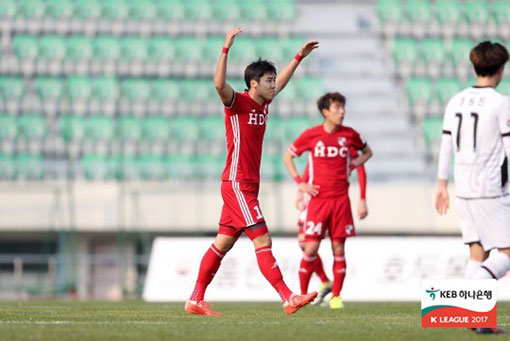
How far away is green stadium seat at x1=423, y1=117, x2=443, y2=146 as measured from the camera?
23.2 metres

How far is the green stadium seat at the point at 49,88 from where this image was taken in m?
23.4

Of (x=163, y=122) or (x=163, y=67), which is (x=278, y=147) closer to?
(x=163, y=122)

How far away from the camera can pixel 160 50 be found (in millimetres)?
24938

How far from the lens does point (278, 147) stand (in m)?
21.6

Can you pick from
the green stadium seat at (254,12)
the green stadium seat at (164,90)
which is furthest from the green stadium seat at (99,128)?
the green stadium seat at (254,12)

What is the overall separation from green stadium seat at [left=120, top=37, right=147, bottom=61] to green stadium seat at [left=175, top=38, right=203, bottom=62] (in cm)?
85

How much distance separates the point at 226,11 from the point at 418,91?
555cm

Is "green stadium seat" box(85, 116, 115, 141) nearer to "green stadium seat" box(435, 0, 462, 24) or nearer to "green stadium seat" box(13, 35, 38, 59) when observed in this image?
"green stadium seat" box(13, 35, 38, 59)

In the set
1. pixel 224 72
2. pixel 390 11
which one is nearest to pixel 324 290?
pixel 224 72

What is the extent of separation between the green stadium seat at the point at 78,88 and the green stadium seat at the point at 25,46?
4.55ft

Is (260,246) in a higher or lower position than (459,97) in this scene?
lower

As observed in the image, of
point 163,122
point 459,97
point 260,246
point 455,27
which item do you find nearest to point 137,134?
point 163,122

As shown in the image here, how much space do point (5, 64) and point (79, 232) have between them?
588 centimetres

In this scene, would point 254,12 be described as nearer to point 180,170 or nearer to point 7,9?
point 7,9
